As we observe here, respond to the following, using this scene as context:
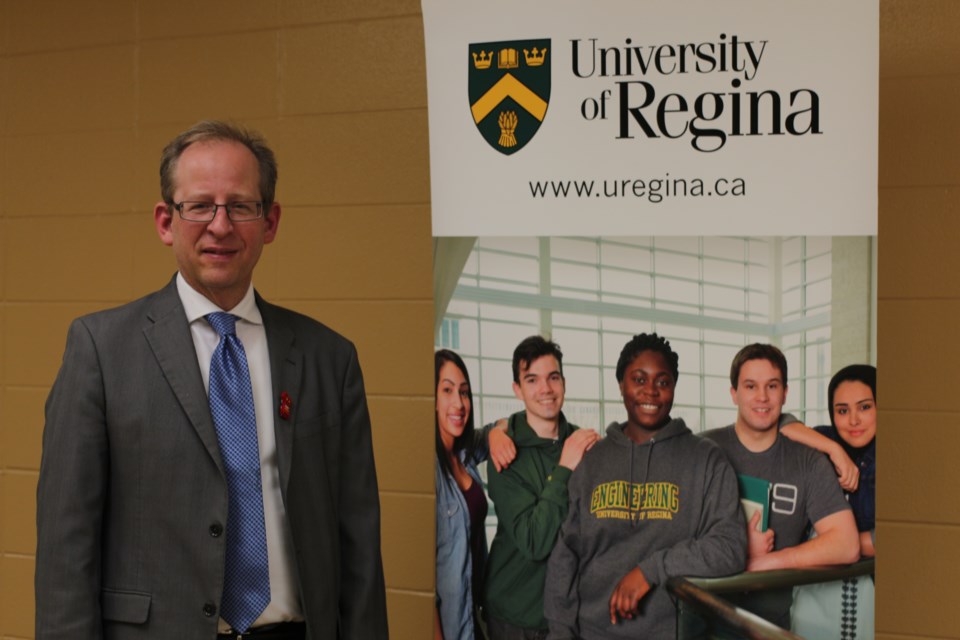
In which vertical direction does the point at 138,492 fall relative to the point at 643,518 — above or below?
above

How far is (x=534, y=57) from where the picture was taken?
7.16 ft

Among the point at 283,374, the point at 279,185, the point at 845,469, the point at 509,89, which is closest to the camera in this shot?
the point at 283,374

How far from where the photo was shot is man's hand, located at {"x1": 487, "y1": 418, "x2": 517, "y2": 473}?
7.52 feet

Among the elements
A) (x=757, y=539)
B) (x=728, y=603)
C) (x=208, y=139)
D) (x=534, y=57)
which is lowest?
(x=728, y=603)

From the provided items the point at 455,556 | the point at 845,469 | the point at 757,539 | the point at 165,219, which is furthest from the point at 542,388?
the point at 165,219

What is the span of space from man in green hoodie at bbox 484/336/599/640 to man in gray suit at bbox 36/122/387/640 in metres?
0.56

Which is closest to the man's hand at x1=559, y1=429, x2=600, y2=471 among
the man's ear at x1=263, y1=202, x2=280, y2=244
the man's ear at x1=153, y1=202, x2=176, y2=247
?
the man's ear at x1=263, y1=202, x2=280, y2=244

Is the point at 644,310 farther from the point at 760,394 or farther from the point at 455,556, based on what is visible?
the point at 455,556

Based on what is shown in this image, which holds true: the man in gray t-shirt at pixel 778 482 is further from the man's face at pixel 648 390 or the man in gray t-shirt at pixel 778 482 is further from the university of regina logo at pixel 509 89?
the university of regina logo at pixel 509 89

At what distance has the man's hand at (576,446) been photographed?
87.6 inches

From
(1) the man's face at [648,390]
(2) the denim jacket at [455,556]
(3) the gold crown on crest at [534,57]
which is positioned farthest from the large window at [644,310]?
(3) the gold crown on crest at [534,57]

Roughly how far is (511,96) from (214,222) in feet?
2.62

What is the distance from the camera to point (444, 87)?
7.38 feet

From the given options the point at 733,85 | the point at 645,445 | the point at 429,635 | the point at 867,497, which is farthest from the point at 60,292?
the point at 867,497
